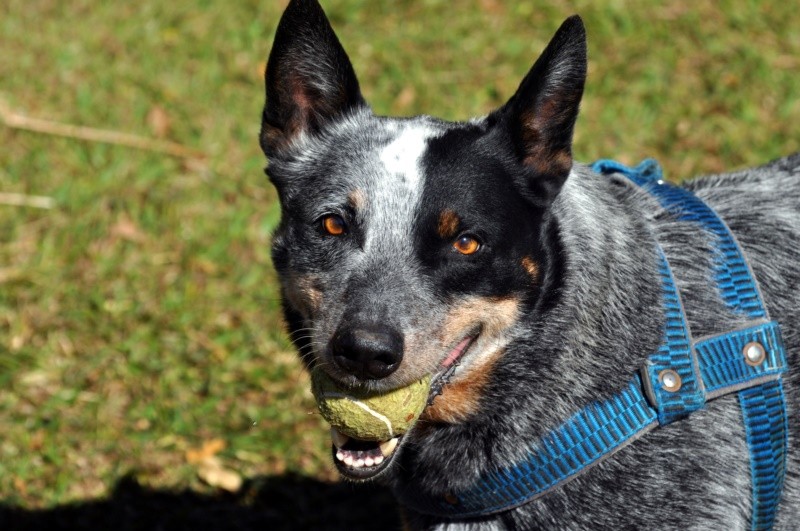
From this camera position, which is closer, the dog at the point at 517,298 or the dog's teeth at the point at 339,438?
the dog at the point at 517,298

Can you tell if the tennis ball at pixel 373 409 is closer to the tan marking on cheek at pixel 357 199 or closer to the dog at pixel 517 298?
the dog at pixel 517 298

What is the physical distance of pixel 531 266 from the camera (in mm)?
3115

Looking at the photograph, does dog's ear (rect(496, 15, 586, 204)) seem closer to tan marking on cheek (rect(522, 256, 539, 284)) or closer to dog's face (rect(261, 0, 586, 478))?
dog's face (rect(261, 0, 586, 478))

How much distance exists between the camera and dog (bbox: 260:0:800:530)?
2.98 m

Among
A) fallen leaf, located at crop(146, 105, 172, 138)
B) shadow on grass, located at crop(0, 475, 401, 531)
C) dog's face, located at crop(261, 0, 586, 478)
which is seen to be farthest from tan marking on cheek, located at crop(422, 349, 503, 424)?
fallen leaf, located at crop(146, 105, 172, 138)

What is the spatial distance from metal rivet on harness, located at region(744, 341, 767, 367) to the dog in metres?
0.12

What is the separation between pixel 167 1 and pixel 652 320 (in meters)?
6.13

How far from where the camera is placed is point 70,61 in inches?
296

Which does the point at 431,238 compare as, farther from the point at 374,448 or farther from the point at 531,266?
the point at 374,448

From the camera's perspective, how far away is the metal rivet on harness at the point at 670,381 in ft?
9.54

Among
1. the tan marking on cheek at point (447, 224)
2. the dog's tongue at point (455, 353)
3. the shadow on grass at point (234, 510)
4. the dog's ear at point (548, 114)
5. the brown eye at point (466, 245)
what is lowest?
the shadow on grass at point (234, 510)

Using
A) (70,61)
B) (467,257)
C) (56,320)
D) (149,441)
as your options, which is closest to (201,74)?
(70,61)

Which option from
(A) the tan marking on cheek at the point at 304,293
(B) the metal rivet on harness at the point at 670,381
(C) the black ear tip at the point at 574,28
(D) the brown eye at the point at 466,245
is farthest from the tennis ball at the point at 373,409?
(C) the black ear tip at the point at 574,28

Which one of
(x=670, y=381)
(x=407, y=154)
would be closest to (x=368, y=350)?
(x=407, y=154)
